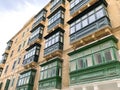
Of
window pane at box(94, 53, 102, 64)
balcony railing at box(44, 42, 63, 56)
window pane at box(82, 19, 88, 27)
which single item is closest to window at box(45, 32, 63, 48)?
balcony railing at box(44, 42, 63, 56)

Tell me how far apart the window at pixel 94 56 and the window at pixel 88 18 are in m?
2.92

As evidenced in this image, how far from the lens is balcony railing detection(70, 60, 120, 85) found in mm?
9456

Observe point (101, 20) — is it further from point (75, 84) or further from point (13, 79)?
point (13, 79)

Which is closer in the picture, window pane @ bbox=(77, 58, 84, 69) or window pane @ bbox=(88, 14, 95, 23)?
window pane @ bbox=(77, 58, 84, 69)

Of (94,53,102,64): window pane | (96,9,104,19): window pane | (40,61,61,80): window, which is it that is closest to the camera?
(94,53,102,64): window pane

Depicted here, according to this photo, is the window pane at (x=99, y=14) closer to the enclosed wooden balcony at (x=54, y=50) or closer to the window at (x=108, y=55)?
the window at (x=108, y=55)

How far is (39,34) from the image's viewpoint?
2189 cm

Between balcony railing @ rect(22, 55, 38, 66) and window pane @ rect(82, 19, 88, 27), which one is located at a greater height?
window pane @ rect(82, 19, 88, 27)

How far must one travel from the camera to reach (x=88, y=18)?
45.2ft

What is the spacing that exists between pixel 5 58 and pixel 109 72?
27.3 m

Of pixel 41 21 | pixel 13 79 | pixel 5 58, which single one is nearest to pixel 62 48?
pixel 41 21

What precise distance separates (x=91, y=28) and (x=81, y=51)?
2344 mm

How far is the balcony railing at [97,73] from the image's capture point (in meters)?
9.46

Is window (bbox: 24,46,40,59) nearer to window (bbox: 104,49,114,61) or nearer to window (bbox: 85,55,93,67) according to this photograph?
window (bbox: 85,55,93,67)
